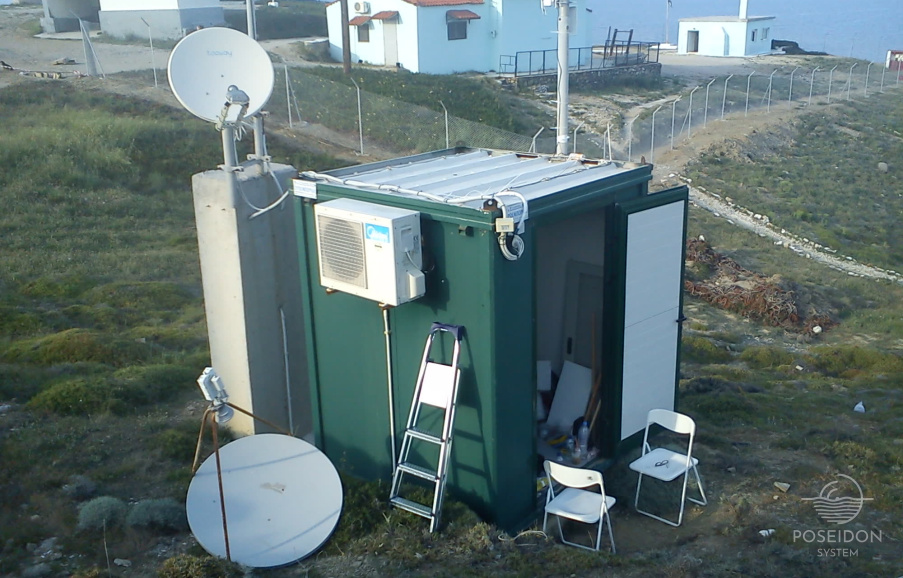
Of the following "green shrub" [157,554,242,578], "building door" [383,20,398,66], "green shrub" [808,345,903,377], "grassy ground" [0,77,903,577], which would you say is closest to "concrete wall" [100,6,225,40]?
"building door" [383,20,398,66]

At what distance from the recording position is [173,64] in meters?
6.84

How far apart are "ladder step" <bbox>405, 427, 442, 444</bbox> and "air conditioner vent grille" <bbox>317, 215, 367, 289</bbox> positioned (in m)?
1.14

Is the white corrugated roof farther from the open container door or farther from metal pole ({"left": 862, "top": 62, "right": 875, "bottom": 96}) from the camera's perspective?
metal pole ({"left": 862, "top": 62, "right": 875, "bottom": 96})

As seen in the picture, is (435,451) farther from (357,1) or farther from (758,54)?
(758,54)

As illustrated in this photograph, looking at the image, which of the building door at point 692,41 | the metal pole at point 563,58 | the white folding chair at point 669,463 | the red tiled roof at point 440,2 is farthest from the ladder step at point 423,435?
the building door at point 692,41

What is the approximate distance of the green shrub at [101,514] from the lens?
5953 mm

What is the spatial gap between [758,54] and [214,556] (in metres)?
56.8

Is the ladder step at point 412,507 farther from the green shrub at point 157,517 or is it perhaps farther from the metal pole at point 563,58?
the metal pole at point 563,58

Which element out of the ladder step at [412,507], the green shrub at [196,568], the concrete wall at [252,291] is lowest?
the ladder step at [412,507]

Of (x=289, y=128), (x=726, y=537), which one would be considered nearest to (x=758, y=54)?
(x=289, y=128)

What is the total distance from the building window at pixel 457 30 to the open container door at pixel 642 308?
30927 millimetres

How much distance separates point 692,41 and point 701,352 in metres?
49.6

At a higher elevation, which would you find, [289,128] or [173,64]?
[173,64]

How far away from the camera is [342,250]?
20.1 ft
